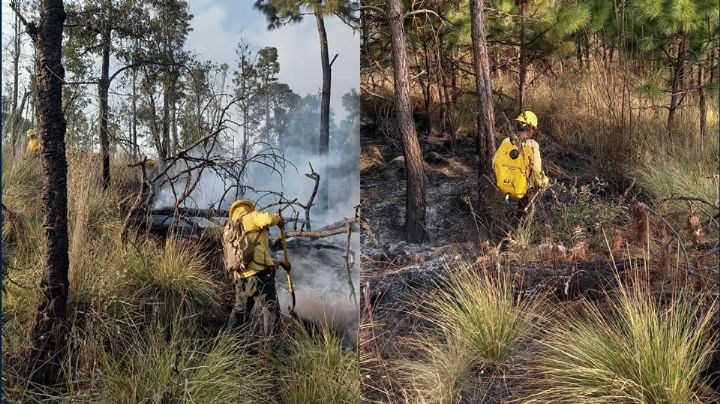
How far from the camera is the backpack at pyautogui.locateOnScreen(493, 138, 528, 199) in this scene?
2223mm

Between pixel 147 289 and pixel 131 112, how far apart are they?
583 millimetres

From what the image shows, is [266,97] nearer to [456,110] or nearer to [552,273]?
[456,110]

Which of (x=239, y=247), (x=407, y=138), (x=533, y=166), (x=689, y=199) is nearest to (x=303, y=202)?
(x=239, y=247)

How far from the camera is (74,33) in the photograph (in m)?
1.97

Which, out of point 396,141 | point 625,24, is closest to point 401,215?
point 396,141

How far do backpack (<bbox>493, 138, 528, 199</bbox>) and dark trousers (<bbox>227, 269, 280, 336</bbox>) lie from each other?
881 mm

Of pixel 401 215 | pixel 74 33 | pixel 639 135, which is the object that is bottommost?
pixel 401 215

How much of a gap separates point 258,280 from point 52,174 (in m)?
0.72

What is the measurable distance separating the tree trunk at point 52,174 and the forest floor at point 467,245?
1.00m

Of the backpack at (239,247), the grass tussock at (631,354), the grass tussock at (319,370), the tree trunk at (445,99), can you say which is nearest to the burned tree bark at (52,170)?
the backpack at (239,247)

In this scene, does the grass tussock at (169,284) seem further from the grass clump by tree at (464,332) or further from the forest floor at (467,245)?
the grass clump by tree at (464,332)

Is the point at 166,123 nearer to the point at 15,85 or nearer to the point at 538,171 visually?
the point at 15,85

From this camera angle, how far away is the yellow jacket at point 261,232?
6.59 ft

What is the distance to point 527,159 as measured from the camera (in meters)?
2.22
